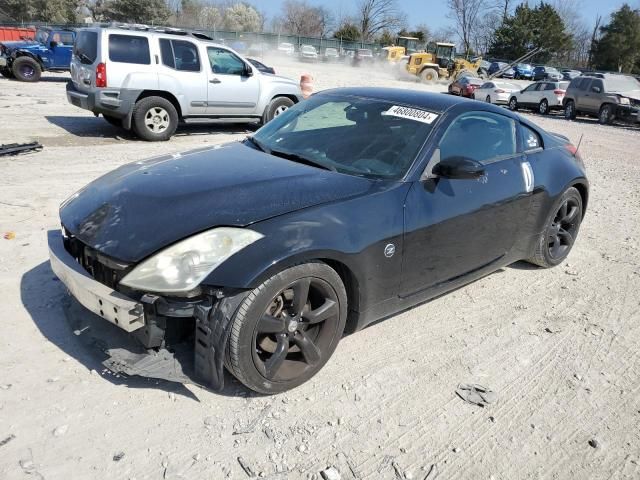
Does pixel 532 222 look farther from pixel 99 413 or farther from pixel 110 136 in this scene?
pixel 110 136

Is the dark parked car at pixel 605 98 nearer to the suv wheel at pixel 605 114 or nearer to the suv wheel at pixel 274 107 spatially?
the suv wheel at pixel 605 114

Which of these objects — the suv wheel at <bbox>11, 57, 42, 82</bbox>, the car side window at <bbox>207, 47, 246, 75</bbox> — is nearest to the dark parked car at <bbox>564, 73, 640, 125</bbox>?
the car side window at <bbox>207, 47, 246, 75</bbox>

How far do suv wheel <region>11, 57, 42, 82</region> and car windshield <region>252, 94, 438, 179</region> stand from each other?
17.3 m

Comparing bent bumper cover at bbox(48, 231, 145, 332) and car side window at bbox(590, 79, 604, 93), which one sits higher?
car side window at bbox(590, 79, 604, 93)

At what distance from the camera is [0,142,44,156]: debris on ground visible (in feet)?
25.4

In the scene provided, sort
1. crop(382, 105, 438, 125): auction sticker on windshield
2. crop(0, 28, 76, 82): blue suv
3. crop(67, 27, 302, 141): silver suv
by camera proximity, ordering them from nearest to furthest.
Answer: crop(382, 105, 438, 125): auction sticker on windshield < crop(67, 27, 302, 141): silver suv < crop(0, 28, 76, 82): blue suv

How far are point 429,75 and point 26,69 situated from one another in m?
27.3

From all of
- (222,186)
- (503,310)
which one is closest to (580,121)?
(503,310)

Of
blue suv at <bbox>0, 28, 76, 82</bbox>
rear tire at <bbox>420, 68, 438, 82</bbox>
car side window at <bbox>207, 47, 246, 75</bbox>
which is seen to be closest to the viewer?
car side window at <bbox>207, 47, 246, 75</bbox>

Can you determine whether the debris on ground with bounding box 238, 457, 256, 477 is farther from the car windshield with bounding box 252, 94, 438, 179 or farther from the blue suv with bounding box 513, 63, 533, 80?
the blue suv with bounding box 513, 63, 533, 80

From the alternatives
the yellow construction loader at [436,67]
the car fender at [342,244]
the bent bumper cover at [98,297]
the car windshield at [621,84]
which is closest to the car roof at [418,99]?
the car fender at [342,244]

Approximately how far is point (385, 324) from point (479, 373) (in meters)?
0.74

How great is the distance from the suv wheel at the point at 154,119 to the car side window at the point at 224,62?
1.25 m

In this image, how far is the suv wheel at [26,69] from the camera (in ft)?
58.5
